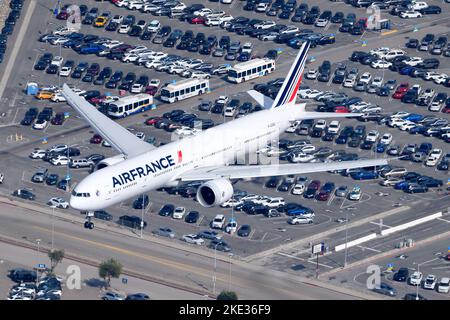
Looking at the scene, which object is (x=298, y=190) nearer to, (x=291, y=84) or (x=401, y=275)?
(x=291, y=84)

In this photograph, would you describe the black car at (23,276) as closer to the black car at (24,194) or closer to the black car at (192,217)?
the black car at (24,194)

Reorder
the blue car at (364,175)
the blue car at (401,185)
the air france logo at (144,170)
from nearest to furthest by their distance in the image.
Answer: the air france logo at (144,170) < the blue car at (401,185) < the blue car at (364,175)

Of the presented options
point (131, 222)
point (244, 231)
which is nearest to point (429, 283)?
point (244, 231)

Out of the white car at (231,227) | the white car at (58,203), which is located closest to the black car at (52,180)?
the white car at (58,203)

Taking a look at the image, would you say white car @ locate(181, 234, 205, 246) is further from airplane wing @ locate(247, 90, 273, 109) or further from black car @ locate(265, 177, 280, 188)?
airplane wing @ locate(247, 90, 273, 109)

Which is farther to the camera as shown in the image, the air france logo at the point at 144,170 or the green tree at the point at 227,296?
the green tree at the point at 227,296
